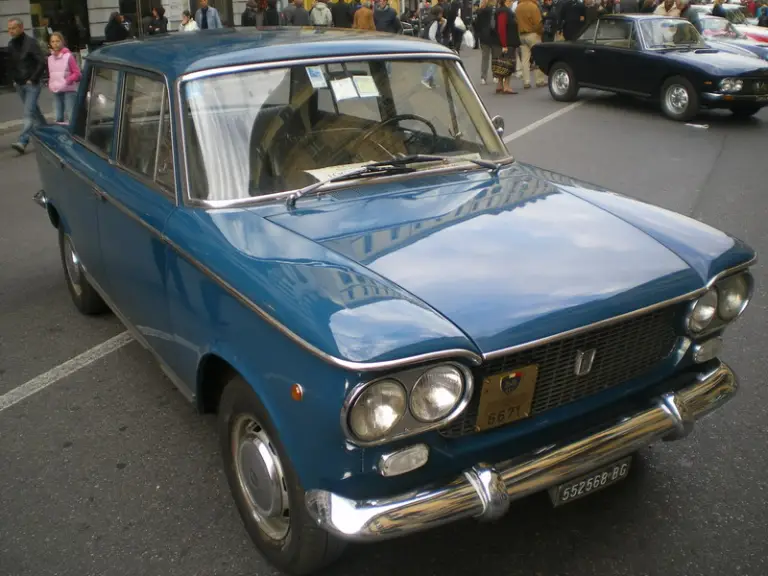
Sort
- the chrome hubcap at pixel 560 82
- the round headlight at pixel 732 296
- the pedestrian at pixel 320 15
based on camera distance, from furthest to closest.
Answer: the pedestrian at pixel 320 15 → the chrome hubcap at pixel 560 82 → the round headlight at pixel 732 296

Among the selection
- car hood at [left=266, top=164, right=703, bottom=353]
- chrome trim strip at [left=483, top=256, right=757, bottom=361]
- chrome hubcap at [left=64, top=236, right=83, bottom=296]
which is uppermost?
car hood at [left=266, top=164, right=703, bottom=353]

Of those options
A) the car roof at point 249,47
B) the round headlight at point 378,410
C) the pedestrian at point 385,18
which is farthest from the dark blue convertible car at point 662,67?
the round headlight at point 378,410

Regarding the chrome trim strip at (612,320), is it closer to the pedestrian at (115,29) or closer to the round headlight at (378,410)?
the round headlight at (378,410)

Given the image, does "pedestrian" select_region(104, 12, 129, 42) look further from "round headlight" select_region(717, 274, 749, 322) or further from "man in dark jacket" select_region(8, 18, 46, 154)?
"round headlight" select_region(717, 274, 749, 322)

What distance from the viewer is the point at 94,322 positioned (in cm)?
517

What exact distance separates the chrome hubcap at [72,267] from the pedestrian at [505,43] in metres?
11.7

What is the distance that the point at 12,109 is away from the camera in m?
14.6

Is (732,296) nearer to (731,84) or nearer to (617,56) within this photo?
(731,84)

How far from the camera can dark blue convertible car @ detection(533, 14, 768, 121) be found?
1184cm

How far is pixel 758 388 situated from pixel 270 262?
282cm

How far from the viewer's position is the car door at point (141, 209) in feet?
10.9

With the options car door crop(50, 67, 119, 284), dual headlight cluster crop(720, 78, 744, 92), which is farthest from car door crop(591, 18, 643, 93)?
car door crop(50, 67, 119, 284)

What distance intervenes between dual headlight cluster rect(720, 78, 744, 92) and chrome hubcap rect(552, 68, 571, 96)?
329 centimetres

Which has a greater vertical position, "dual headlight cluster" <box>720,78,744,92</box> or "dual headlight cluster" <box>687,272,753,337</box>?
"dual headlight cluster" <box>687,272,753,337</box>
